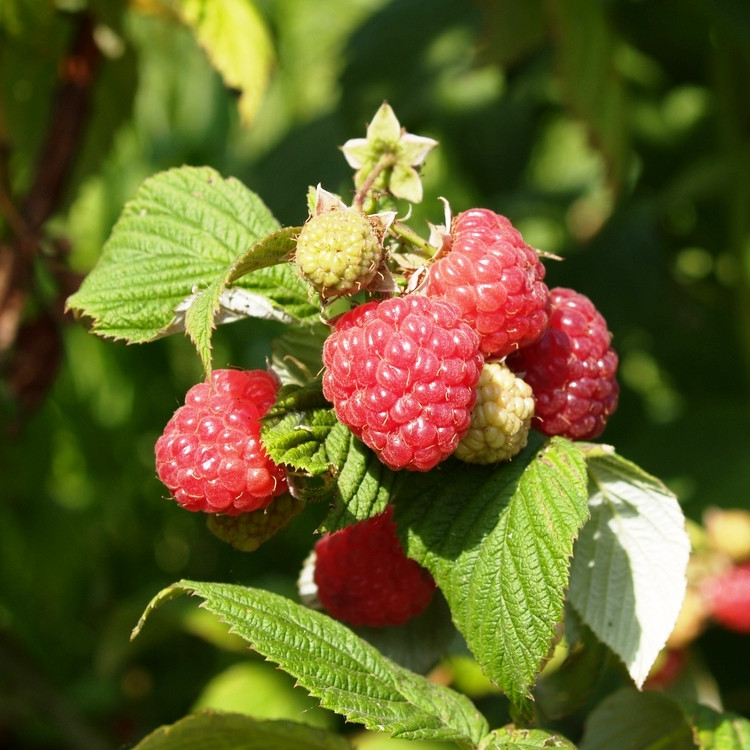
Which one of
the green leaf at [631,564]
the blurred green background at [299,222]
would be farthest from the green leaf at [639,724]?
the blurred green background at [299,222]

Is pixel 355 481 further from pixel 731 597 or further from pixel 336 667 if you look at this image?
pixel 731 597

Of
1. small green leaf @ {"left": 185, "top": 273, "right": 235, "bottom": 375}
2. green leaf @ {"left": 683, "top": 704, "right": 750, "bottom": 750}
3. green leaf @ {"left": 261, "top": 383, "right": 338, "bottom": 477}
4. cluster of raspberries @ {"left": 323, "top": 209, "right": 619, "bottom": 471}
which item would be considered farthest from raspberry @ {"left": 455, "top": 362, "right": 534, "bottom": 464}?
green leaf @ {"left": 683, "top": 704, "right": 750, "bottom": 750}

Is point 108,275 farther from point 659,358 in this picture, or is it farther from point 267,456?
point 659,358

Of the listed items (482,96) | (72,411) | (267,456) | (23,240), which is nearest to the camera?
(267,456)

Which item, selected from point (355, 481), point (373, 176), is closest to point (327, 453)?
point (355, 481)

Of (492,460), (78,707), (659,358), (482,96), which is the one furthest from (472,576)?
(482,96)

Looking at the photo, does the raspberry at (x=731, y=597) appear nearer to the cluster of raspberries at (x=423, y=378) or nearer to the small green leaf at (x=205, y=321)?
the cluster of raspberries at (x=423, y=378)

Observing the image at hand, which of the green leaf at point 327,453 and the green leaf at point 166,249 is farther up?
the green leaf at point 166,249
